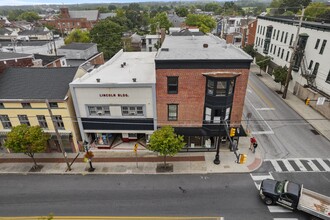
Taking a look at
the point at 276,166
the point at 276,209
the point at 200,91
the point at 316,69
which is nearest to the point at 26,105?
the point at 200,91

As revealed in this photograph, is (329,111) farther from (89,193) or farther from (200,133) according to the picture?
(89,193)

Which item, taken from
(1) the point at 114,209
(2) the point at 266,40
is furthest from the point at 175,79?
(2) the point at 266,40

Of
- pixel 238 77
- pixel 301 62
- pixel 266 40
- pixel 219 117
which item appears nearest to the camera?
pixel 238 77

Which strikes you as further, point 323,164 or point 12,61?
point 12,61

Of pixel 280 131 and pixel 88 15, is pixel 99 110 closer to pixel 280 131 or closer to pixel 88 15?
pixel 280 131

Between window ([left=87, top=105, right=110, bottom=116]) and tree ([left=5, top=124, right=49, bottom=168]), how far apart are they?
5351 millimetres

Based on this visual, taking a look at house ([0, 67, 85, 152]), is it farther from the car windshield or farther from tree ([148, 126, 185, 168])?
the car windshield

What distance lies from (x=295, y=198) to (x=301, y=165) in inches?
269

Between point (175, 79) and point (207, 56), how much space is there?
3.97 m

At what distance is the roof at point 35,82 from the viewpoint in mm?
22656

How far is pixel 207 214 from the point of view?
1720 centimetres

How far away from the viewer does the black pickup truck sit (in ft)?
52.7

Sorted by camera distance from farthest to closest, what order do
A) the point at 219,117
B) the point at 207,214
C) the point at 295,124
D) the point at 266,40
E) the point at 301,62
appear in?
the point at 266,40 → the point at 301,62 → the point at 295,124 → the point at 219,117 → the point at 207,214

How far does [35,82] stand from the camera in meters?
23.9
